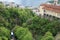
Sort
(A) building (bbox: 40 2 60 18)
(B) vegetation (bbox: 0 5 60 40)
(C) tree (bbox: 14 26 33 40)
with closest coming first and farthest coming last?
1. (C) tree (bbox: 14 26 33 40)
2. (B) vegetation (bbox: 0 5 60 40)
3. (A) building (bbox: 40 2 60 18)

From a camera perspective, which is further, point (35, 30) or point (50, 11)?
point (50, 11)

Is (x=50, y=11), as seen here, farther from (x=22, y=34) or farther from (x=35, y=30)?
(x=22, y=34)

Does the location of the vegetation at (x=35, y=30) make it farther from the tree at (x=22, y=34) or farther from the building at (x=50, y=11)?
the building at (x=50, y=11)

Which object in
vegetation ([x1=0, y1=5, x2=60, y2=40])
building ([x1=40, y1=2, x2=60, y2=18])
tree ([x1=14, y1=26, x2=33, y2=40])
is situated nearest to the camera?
tree ([x1=14, y1=26, x2=33, y2=40])

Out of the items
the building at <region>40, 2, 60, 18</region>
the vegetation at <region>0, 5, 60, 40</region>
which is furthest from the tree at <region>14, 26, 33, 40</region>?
the building at <region>40, 2, 60, 18</region>

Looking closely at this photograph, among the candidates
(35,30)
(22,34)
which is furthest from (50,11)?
(22,34)

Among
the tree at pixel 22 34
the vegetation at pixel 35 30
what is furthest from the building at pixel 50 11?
the tree at pixel 22 34

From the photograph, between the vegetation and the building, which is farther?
the building

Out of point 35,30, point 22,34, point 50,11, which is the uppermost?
point 50,11

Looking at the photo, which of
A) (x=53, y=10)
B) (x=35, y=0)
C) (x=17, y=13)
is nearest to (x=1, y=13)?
(x=17, y=13)

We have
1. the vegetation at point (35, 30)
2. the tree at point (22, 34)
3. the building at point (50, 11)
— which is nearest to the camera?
the tree at point (22, 34)

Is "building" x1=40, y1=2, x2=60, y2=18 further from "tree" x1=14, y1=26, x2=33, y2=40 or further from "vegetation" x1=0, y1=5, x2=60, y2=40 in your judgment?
"tree" x1=14, y1=26, x2=33, y2=40

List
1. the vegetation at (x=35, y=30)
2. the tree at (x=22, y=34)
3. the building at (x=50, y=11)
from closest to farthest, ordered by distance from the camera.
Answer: the tree at (x=22, y=34) → the vegetation at (x=35, y=30) → the building at (x=50, y=11)
